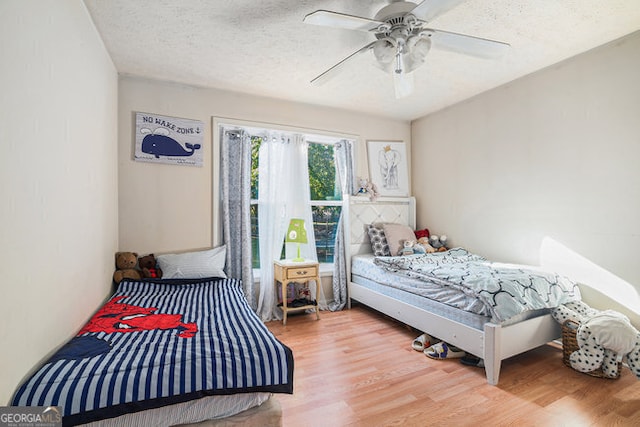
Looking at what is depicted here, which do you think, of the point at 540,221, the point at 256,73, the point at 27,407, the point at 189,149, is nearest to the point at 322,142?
the point at 256,73

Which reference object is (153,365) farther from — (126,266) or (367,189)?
(367,189)

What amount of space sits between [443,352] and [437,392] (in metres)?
0.54

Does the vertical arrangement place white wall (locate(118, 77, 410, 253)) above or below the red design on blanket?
above

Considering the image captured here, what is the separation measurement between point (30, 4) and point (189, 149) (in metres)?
1.96

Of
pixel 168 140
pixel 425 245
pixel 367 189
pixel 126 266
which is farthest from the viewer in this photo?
pixel 367 189

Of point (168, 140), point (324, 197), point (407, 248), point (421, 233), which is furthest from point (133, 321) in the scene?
point (421, 233)

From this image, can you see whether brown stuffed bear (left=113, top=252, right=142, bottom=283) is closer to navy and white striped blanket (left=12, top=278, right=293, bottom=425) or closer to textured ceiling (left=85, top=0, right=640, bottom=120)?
navy and white striped blanket (left=12, top=278, right=293, bottom=425)

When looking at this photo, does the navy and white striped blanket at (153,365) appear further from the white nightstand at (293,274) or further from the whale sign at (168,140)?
the whale sign at (168,140)

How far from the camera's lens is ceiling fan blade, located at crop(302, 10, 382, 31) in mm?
1645

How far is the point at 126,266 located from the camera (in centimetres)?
281

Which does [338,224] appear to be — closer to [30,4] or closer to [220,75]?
[220,75]

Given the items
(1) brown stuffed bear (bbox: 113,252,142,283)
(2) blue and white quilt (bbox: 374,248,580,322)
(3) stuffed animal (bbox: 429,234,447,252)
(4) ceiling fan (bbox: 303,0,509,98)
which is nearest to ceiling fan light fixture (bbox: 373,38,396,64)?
(4) ceiling fan (bbox: 303,0,509,98)

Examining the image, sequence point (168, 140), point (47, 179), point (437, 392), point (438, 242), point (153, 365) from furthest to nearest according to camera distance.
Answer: point (438, 242) → point (168, 140) → point (437, 392) → point (47, 179) → point (153, 365)

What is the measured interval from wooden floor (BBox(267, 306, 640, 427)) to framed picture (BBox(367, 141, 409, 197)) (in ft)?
7.03
